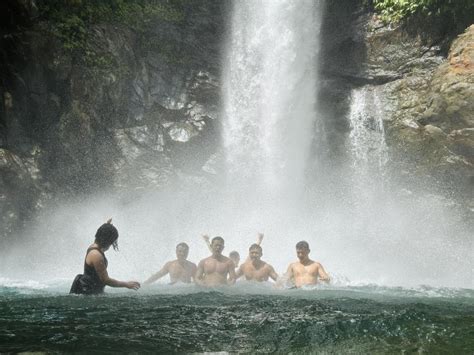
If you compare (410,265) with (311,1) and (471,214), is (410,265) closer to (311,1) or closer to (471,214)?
(471,214)

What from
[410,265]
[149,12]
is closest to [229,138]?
[149,12]

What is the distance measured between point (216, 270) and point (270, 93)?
11.4m

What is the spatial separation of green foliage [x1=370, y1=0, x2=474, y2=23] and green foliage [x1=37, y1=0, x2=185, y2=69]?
9.05 m

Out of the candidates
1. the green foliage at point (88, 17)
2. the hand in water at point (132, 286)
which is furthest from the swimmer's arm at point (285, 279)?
the green foliage at point (88, 17)

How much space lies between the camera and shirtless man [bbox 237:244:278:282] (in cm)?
984

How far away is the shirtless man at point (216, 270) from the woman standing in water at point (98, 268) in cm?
334

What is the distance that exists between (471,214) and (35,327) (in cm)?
1392

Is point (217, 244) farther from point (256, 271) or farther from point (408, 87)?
point (408, 87)

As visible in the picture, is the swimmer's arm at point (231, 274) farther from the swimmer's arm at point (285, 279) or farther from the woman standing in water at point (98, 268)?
the woman standing in water at point (98, 268)

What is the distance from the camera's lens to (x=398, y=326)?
169 inches

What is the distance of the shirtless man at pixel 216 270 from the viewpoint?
9289 millimetres

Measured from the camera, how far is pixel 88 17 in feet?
55.5

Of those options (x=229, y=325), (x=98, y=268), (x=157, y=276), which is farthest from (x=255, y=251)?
(x=229, y=325)

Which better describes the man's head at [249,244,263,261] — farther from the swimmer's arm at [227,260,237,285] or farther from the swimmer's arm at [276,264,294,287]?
the swimmer's arm at [276,264,294,287]
